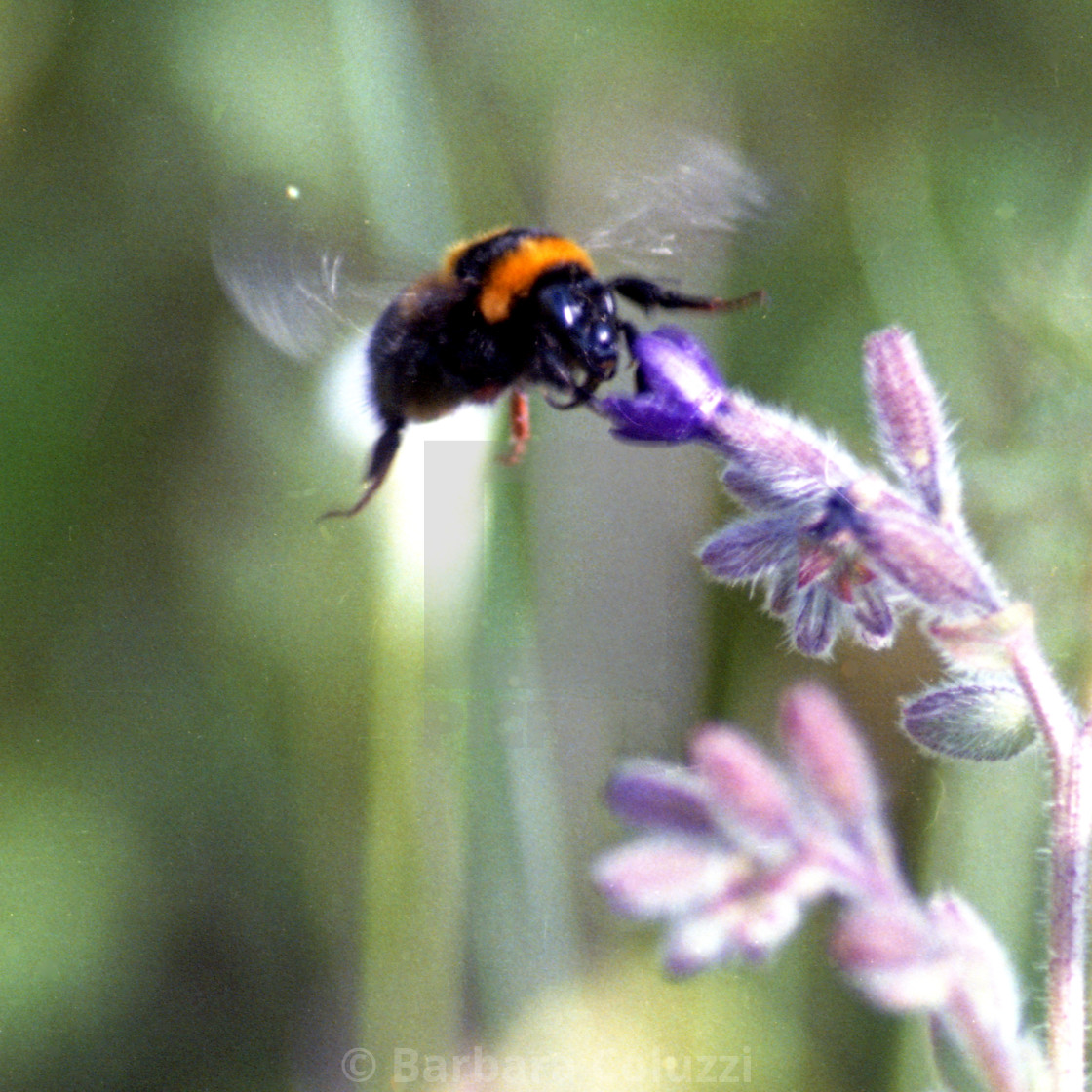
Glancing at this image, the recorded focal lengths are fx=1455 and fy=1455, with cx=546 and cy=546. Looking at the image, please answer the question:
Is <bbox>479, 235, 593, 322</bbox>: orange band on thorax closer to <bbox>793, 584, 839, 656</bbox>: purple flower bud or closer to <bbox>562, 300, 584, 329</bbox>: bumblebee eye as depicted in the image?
<bbox>562, 300, 584, 329</bbox>: bumblebee eye

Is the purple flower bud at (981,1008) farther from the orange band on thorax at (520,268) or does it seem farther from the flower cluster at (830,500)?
the orange band on thorax at (520,268)

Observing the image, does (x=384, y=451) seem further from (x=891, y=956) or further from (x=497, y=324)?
(x=891, y=956)

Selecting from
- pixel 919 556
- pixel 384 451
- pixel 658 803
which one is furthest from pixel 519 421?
pixel 658 803

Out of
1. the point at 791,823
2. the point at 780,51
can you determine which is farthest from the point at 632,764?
the point at 780,51

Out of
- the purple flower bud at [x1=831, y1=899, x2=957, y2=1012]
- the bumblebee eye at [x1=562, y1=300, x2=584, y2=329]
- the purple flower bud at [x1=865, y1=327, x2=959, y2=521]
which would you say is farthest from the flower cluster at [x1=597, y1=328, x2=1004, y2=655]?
the purple flower bud at [x1=831, y1=899, x2=957, y2=1012]

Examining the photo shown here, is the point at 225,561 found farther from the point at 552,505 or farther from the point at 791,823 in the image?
the point at 791,823

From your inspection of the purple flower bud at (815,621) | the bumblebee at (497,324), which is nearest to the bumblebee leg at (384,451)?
the bumblebee at (497,324)
